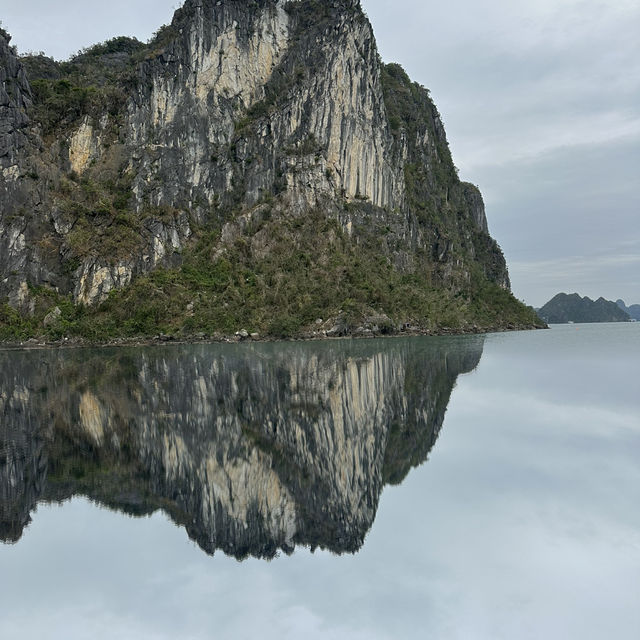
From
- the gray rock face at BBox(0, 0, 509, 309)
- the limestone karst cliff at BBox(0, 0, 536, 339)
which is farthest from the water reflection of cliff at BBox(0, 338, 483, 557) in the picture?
the gray rock face at BBox(0, 0, 509, 309)

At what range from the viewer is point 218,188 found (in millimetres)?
64812

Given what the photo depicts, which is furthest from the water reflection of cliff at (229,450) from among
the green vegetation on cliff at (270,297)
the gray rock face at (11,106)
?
the gray rock face at (11,106)

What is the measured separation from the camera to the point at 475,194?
355 ft

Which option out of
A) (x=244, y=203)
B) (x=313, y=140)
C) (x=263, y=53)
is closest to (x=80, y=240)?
(x=244, y=203)

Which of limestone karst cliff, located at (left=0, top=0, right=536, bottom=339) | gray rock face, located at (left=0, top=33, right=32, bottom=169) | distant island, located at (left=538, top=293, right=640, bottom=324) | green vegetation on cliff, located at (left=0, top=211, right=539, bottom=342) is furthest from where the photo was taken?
distant island, located at (left=538, top=293, right=640, bottom=324)

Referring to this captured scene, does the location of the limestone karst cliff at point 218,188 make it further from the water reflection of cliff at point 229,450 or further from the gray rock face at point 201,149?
the water reflection of cliff at point 229,450

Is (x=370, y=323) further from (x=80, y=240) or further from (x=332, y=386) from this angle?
(x=332, y=386)

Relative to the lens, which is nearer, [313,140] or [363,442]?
[363,442]

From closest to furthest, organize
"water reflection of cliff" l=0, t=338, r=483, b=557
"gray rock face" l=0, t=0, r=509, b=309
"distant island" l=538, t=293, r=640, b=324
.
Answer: "water reflection of cliff" l=0, t=338, r=483, b=557
"gray rock face" l=0, t=0, r=509, b=309
"distant island" l=538, t=293, r=640, b=324

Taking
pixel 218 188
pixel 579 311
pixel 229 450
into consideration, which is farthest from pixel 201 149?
pixel 579 311

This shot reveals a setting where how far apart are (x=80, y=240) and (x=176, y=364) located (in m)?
33.2

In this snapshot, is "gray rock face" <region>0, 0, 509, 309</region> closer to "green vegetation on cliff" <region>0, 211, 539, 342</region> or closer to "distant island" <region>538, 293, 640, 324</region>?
"green vegetation on cliff" <region>0, 211, 539, 342</region>

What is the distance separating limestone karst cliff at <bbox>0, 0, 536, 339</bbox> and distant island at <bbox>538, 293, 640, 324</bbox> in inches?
3799

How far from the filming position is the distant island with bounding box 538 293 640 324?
16412 cm
